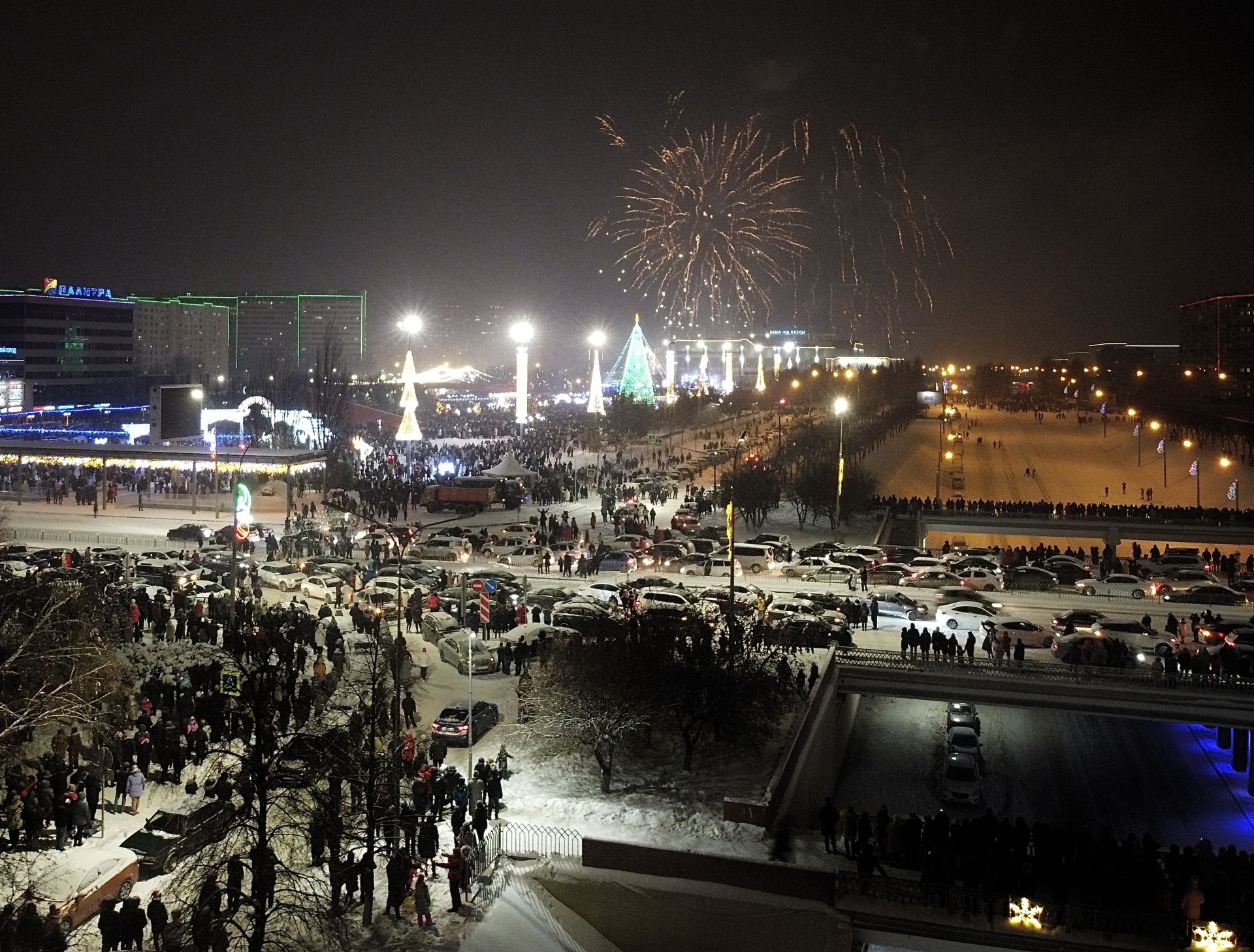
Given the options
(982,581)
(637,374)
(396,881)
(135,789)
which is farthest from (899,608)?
(637,374)

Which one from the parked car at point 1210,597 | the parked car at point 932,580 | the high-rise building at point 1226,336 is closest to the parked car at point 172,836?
the parked car at point 932,580

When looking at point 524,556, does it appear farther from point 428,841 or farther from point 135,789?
point 428,841

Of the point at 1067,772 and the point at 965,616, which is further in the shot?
the point at 965,616

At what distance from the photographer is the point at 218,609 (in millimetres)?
23328

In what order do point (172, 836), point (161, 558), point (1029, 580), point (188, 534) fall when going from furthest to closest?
point (188, 534) < point (161, 558) < point (1029, 580) < point (172, 836)

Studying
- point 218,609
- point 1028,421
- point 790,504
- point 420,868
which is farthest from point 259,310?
point 420,868

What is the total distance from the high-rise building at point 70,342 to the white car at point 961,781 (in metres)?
86.8

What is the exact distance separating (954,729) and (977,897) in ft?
27.0

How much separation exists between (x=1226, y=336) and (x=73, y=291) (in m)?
159

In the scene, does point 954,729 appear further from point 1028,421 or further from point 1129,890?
point 1028,421

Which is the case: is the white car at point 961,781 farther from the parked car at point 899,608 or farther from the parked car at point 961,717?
the parked car at point 899,608

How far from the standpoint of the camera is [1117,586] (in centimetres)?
2809

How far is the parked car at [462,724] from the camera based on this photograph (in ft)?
56.3

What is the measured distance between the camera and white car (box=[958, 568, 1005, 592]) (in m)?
28.0
